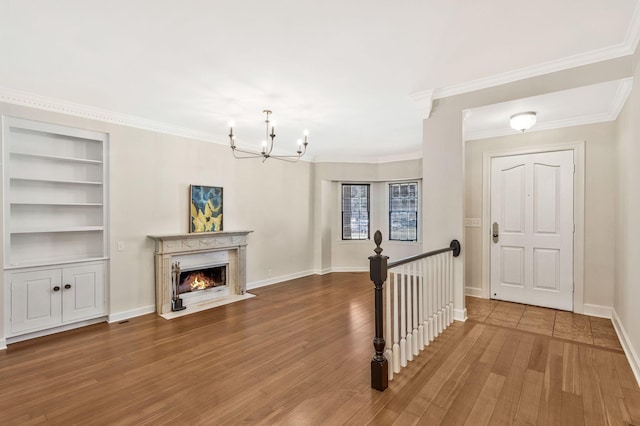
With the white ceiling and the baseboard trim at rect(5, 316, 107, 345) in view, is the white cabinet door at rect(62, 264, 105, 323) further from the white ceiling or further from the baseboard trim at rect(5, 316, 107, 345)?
the white ceiling

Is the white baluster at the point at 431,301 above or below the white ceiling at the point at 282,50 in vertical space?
below

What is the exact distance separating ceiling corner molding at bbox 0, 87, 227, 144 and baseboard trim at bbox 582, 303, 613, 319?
5.90 metres

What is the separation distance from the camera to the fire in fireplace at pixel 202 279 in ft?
15.6

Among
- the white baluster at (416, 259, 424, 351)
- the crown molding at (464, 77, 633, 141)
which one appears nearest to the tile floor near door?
the white baluster at (416, 259, 424, 351)

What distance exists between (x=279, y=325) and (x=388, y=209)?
4.39m

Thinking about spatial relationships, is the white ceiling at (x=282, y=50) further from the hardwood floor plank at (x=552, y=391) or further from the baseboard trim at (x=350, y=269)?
the baseboard trim at (x=350, y=269)

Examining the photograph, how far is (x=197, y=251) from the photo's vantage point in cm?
469

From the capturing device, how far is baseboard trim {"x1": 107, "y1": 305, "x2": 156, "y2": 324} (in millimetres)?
3971

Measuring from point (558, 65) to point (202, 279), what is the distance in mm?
5214

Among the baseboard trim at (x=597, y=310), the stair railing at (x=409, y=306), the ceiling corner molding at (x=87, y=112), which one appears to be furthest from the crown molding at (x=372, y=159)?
the baseboard trim at (x=597, y=310)

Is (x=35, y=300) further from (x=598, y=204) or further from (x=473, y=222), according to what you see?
(x=598, y=204)

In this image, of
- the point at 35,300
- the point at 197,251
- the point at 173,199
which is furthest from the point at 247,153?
the point at 35,300

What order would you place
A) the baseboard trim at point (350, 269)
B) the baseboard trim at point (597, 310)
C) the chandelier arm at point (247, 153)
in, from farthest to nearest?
the baseboard trim at point (350, 269) < the chandelier arm at point (247, 153) < the baseboard trim at point (597, 310)

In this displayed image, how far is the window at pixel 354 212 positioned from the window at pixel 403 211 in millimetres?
588
